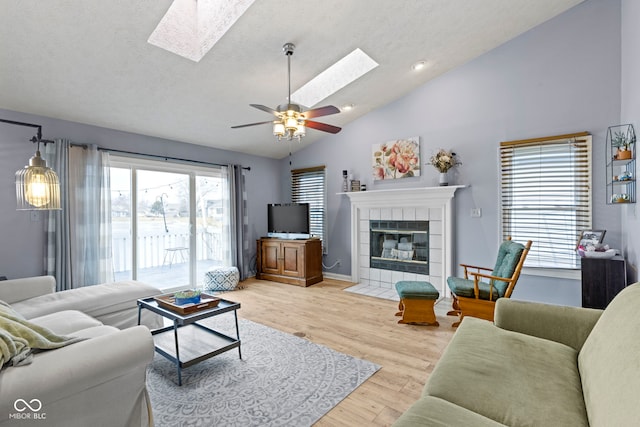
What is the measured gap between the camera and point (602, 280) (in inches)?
105

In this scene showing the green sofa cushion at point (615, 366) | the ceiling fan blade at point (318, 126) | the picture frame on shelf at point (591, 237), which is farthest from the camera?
the picture frame on shelf at point (591, 237)

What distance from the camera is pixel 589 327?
1.73 m

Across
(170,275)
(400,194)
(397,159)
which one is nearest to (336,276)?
(400,194)

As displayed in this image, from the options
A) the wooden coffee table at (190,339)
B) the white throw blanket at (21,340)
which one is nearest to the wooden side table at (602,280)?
the wooden coffee table at (190,339)

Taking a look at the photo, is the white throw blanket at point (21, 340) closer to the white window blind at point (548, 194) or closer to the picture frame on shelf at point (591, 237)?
the picture frame on shelf at point (591, 237)

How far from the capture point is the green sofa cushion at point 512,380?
46.8 inches

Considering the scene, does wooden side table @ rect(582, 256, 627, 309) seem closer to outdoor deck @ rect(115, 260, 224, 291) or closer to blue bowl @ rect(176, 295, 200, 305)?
blue bowl @ rect(176, 295, 200, 305)

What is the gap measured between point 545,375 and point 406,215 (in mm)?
3394

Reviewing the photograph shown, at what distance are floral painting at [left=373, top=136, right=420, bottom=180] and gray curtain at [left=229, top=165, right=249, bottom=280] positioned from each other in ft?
7.88

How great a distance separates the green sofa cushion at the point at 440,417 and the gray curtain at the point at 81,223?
4.06m

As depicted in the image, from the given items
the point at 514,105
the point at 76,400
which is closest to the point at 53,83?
the point at 76,400

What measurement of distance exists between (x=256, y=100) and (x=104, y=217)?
2498 millimetres

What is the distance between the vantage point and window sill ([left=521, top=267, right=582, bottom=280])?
11.3ft

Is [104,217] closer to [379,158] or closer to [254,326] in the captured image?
[254,326]
